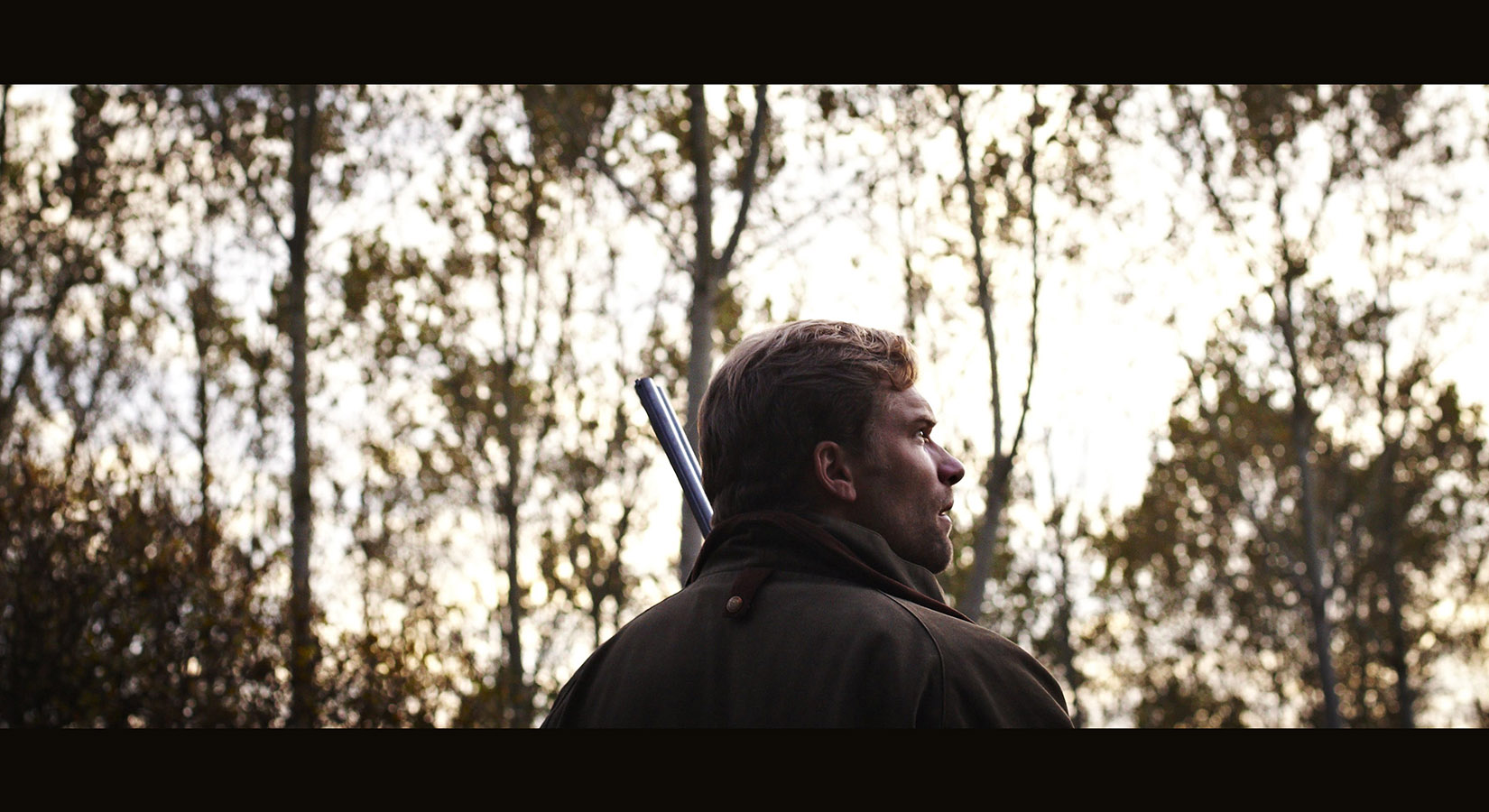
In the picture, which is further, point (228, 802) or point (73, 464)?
point (73, 464)

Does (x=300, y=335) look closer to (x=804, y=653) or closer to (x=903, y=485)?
(x=903, y=485)

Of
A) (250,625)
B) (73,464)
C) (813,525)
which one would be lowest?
(813,525)

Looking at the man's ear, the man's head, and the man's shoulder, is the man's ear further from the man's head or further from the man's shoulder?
the man's shoulder

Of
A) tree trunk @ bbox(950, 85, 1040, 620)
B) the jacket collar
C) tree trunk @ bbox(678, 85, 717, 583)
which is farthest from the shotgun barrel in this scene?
tree trunk @ bbox(950, 85, 1040, 620)

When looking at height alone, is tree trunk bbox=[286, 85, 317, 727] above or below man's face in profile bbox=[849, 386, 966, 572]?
above

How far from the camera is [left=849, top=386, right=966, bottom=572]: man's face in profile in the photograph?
1.98 m

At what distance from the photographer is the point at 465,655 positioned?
10.7 m

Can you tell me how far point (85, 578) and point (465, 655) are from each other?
381cm

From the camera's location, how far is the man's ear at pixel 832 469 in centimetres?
197

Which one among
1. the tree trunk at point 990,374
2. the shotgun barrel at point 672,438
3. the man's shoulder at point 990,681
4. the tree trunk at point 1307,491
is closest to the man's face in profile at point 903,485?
the man's shoulder at point 990,681

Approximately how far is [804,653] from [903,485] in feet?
1.36

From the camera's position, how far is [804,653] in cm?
170
